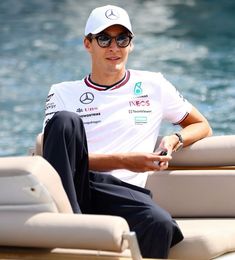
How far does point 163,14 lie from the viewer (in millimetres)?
15305

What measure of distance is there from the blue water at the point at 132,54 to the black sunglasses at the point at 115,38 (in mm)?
4912

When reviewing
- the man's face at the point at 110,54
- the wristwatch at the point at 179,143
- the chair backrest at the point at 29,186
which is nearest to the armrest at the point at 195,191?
the wristwatch at the point at 179,143

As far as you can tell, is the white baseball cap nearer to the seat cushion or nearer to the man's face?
the man's face

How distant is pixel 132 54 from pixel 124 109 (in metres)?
9.06

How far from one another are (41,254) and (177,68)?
9.46 metres

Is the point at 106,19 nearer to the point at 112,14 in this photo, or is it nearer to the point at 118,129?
the point at 112,14

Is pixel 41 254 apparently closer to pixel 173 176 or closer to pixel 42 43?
pixel 173 176

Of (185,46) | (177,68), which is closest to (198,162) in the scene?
Answer: (177,68)

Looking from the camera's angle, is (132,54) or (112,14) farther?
(132,54)

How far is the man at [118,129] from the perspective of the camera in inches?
121

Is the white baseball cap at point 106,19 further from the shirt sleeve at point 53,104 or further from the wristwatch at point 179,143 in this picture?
Answer: the wristwatch at point 179,143

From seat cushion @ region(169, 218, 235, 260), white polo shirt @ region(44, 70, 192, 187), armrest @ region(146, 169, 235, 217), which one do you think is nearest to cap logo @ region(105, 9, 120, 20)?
white polo shirt @ region(44, 70, 192, 187)

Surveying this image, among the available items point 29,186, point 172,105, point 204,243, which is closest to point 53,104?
point 172,105

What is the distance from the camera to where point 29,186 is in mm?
2521
